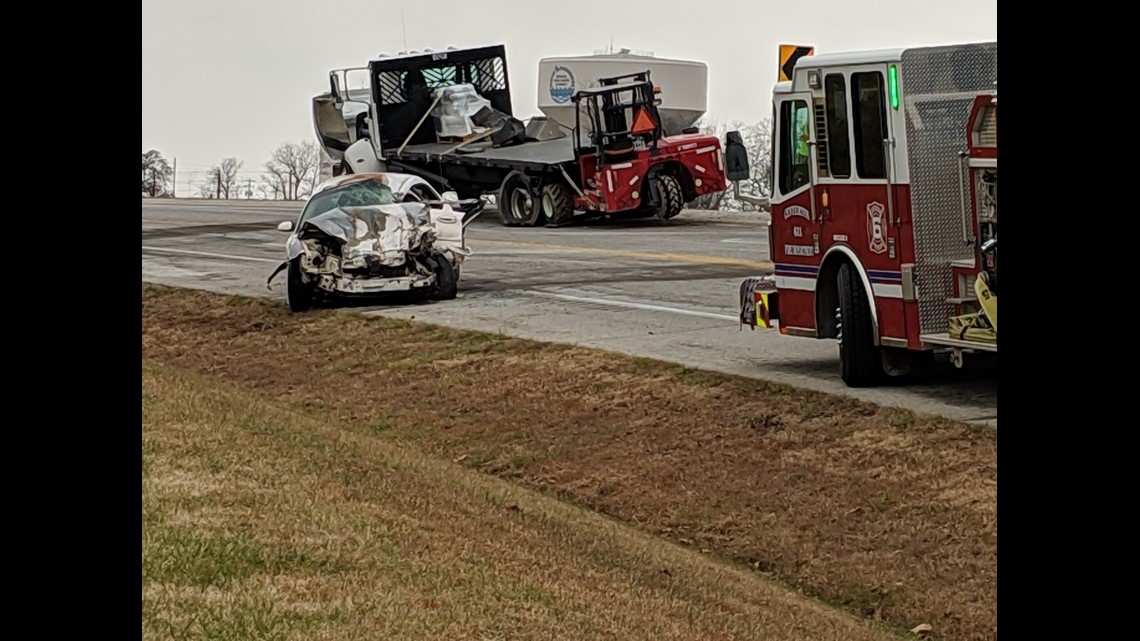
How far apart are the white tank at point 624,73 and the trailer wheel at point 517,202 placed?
5.55 meters

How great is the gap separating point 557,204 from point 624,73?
793 centimetres

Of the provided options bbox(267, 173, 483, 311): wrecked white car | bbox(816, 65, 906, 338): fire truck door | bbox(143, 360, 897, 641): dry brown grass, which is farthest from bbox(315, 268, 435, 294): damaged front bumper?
bbox(143, 360, 897, 641): dry brown grass

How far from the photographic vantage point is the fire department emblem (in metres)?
11.6

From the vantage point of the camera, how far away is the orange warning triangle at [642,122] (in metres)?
29.4

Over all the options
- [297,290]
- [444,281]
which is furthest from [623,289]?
[297,290]

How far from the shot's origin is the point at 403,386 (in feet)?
53.1

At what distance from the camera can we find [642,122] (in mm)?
29453

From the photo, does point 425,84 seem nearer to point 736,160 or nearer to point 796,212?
point 796,212

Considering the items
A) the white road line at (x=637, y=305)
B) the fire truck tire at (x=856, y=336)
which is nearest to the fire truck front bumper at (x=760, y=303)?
the fire truck tire at (x=856, y=336)

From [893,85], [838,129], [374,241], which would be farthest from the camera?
[374,241]

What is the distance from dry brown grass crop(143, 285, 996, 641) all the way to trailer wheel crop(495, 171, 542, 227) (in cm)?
1375

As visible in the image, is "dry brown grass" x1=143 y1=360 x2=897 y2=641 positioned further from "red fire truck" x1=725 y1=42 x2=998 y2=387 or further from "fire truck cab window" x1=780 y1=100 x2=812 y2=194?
"fire truck cab window" x1=780 y1=100 x2=812 y2=194

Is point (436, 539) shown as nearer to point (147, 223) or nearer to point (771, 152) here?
point (771, 152)

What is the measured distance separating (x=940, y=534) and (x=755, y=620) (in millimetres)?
3020
